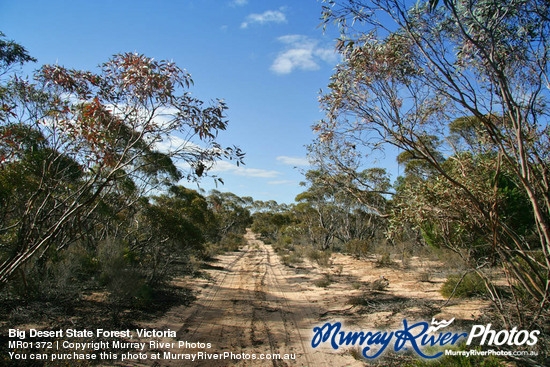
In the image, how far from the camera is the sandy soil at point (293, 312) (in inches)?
227

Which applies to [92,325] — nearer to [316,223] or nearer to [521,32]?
[521,32]

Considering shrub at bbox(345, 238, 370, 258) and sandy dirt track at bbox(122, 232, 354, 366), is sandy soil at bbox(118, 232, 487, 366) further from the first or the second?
shrub at bbox(345, 238, 370, 258)

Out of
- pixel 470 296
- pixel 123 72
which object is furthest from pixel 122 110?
pixel 470 296

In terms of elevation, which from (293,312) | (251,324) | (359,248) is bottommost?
(293,312)

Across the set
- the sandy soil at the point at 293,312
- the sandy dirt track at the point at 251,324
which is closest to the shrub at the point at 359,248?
the sandy soil at the point at 293,312

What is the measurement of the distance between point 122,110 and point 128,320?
4.94 metres

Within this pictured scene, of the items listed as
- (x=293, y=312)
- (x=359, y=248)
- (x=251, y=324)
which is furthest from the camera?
(x=359, y=248)

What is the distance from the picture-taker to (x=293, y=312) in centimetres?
854

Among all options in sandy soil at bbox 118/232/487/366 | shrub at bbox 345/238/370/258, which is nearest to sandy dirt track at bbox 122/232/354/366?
sandy soil at bbox 118/232/487/366

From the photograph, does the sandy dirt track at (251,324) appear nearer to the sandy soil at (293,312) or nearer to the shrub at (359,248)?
the sandy soil at (293,312)

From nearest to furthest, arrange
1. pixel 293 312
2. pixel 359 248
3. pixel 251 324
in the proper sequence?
pixel 251 324, pixel 293 312, pixel 359 248

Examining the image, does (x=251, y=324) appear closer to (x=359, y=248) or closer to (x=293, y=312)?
(x=293, y=312)

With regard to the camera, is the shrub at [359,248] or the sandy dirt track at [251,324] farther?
the shrub at [359,248]

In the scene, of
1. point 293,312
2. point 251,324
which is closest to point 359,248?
point 293,312
